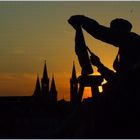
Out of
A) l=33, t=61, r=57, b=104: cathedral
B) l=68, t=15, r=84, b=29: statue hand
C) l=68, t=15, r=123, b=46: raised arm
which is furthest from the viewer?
l=33, t=61, r=57, b=104: cathedral

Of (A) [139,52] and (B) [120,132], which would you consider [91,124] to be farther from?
(A) [139,52]

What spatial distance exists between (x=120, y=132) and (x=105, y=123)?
0.27 m

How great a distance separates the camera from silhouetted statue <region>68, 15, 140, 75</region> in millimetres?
7020

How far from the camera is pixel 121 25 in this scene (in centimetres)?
721

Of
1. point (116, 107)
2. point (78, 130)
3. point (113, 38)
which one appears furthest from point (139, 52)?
point (78, 130)

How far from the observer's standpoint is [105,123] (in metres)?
6.82

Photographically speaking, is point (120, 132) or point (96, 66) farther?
point (96, 66)

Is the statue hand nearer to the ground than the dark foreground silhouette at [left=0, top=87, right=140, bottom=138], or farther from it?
farther from it

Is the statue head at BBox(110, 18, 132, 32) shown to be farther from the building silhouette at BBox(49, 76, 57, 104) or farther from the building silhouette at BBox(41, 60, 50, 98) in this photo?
the building silhouette at BBox(49, 76, 57, 104)

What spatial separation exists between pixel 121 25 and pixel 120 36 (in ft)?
0.76

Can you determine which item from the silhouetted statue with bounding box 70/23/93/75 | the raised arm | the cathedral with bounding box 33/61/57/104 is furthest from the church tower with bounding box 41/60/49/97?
the raised arm

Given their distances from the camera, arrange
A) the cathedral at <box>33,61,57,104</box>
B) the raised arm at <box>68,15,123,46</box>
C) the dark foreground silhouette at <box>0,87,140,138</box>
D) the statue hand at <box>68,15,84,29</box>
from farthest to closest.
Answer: the cathedral at <box>33,61,57,104</box>
the statue hand at <box>68,15,84,29</box>
the raised arm at <box>68,15,123,46</box>
the dark foreground silhouette at <box>0,87,140,138</box>

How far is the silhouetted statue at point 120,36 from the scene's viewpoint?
7.02 m

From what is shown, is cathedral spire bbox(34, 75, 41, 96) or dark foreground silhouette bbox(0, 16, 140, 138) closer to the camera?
dark foreground silhouette bbox(0, 16, 140, 138)
